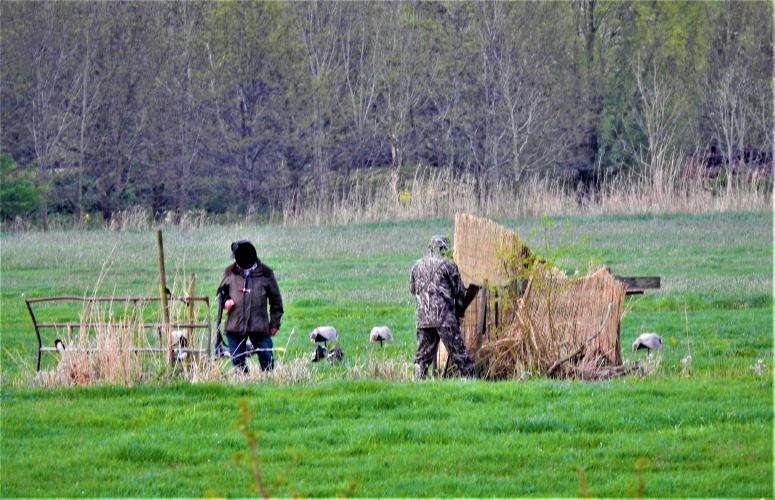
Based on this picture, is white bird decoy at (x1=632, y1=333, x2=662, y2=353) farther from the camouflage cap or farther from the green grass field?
the camouflage cap

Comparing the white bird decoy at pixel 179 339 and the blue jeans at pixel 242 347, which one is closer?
the blue jeans at pixel 242 347

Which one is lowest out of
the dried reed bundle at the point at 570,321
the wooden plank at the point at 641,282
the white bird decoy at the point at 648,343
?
the white bird decoy at the point at 648,343

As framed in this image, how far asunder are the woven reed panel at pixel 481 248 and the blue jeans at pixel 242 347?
232 centimetres

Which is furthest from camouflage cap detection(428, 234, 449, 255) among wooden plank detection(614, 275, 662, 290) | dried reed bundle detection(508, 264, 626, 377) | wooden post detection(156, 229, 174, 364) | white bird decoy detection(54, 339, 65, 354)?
white bird decoy detection(54, 339, 65, 354)

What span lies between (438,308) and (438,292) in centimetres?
17

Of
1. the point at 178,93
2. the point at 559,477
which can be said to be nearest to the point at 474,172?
the point at 178,93

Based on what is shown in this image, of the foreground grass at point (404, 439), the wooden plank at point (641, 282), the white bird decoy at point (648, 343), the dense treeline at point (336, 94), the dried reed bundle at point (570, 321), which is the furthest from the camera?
the dense treeline at point (336, 94)

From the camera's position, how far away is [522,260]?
14438mm

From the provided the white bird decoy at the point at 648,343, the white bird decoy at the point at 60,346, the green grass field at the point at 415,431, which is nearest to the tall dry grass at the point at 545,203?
the green grass field at the point at 415,431

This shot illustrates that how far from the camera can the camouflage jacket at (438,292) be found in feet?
44.9

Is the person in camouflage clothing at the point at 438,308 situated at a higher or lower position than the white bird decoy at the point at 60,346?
higher

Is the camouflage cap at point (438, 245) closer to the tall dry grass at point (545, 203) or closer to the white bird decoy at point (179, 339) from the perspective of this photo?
the white bird decoy at point (179, 339)

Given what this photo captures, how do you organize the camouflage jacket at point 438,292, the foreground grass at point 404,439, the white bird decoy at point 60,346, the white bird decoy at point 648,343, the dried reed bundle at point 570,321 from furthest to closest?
the white bird decoy at point 648,343 < the dried reed bundle at point 570,321 < the white bird decoy at point 60,346 < the camouflage jacket at point 438,292 < the foreground grass at point 404,439

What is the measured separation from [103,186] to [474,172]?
13845 mm
